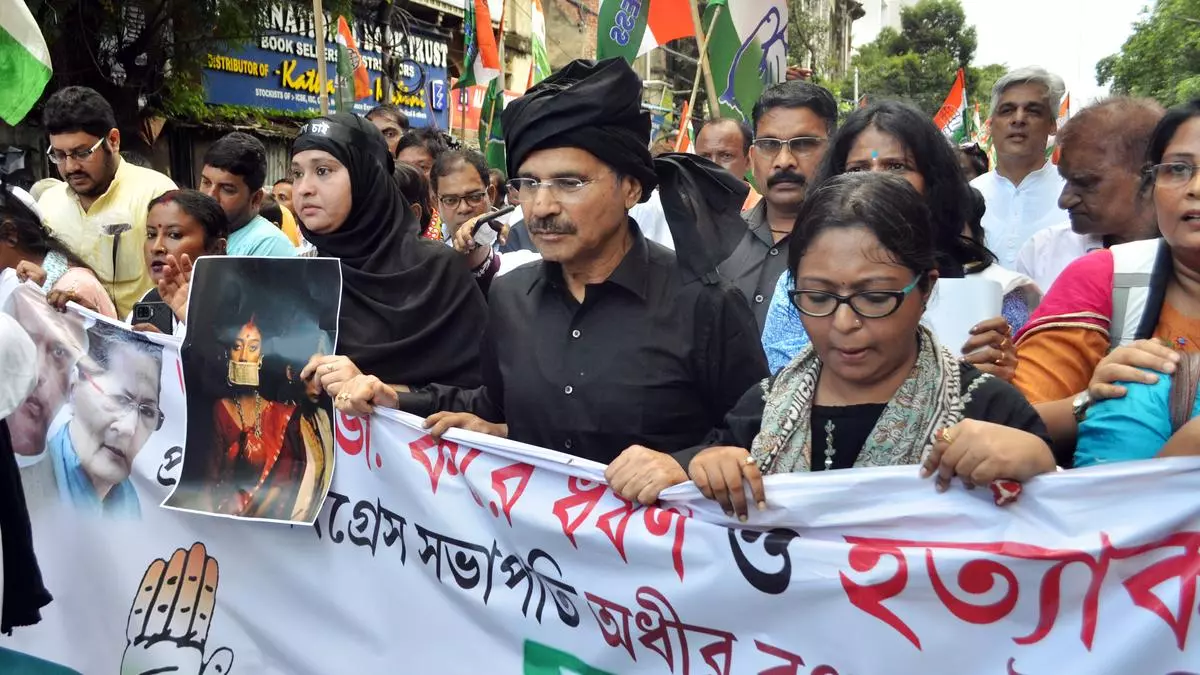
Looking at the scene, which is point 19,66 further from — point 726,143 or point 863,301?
point 863,301

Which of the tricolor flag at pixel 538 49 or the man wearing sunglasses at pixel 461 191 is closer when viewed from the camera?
the man wearing sunglasses at pixel 461 191

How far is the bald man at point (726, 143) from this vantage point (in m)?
4.96

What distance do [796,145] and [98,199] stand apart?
10.7 ft

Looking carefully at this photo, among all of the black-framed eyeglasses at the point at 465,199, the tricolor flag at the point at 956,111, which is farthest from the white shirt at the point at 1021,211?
the tricolor flag at the point at 956,111

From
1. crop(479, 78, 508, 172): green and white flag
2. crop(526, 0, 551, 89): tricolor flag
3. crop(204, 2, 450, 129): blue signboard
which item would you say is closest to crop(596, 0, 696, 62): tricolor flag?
crop(479, 78, 508, 172): green and white flag

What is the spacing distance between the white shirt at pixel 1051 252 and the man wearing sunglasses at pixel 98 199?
371 centimetres

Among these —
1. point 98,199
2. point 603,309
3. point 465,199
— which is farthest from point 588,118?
point 98,199

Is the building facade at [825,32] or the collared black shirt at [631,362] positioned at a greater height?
the building facade at [825,32]

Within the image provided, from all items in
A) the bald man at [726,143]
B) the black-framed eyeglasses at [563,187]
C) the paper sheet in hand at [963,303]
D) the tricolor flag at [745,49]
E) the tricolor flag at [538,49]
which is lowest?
the paper sheet in hand at [963,303]

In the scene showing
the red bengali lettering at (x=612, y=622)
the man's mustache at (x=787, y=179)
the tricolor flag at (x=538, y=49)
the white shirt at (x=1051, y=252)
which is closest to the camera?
the red bengali lettering at (x=612, y=622)

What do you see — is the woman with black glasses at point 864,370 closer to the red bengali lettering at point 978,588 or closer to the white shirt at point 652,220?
the red bengali lettering at point 978,588

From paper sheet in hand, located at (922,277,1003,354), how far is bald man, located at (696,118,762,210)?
2.60m

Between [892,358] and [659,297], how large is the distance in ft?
2.22

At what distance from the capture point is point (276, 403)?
9.48 feet
